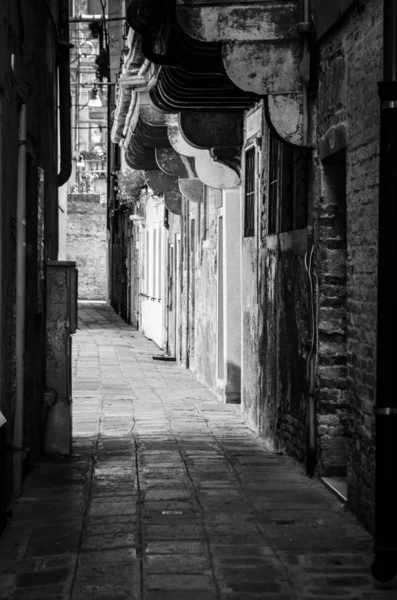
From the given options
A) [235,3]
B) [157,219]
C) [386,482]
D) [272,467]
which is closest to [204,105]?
[235,3]

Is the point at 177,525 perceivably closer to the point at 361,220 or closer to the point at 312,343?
the point at 361,220

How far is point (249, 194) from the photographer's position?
39.1 feet

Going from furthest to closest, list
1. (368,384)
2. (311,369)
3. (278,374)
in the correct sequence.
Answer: (278,374)
(311,369)
(368,384)

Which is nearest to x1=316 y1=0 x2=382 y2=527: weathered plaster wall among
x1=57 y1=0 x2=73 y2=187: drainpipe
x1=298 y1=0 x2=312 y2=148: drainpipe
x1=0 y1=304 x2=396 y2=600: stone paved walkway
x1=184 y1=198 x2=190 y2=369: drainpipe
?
x1=0 y1=304 x2=396 y2=600: stone paved walkway

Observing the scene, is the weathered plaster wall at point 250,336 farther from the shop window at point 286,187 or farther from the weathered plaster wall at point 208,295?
the weathered plaster wall at point 208,295

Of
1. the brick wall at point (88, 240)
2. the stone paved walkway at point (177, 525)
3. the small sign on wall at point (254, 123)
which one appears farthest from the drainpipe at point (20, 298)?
the brick wall at point (88, 240)

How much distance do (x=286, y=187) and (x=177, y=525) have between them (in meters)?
3.69

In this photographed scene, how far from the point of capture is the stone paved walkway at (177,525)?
5.45 meters

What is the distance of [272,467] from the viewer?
8.86 m

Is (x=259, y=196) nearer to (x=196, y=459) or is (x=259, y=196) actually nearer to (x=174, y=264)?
(x=196, y=459)

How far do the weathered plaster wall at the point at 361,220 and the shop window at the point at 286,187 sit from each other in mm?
1428

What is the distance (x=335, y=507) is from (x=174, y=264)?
13.8m

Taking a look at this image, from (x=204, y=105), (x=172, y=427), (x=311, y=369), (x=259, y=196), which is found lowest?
(x=172, y=427)

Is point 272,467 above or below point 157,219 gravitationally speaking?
below
